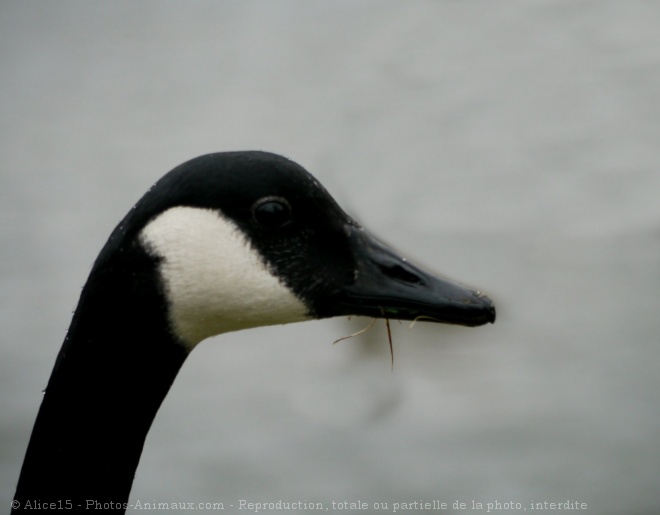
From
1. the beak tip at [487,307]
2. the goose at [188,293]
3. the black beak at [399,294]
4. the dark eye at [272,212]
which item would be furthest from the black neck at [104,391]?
the beak tip at [487,307]

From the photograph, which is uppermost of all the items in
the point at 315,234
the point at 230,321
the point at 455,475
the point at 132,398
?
the point at 315,234

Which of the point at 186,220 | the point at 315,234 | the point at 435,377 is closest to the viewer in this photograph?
the point at 186,220

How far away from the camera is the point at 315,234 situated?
187 cm

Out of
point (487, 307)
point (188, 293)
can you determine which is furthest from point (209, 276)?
point (487, 307)

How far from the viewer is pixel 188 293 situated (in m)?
1.77

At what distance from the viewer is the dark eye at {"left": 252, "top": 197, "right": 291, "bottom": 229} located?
1796 mm

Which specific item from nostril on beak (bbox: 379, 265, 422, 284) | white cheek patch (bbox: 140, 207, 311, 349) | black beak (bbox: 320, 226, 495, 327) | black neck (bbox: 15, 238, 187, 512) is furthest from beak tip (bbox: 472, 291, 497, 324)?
black neck (bbox: 15, 238, 187, 512)

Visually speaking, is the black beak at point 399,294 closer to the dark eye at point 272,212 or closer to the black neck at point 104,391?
the dark eye at point 272,212

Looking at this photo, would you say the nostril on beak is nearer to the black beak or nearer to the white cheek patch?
the black beak

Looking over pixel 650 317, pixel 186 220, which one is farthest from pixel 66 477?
pixel 650 317

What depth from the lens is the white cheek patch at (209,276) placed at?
5.75 feet

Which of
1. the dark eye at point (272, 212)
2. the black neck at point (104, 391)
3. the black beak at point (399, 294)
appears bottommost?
the black neck at point (104, 391)

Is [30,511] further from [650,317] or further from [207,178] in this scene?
[650,317]

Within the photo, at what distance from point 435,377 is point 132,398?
2.93m
